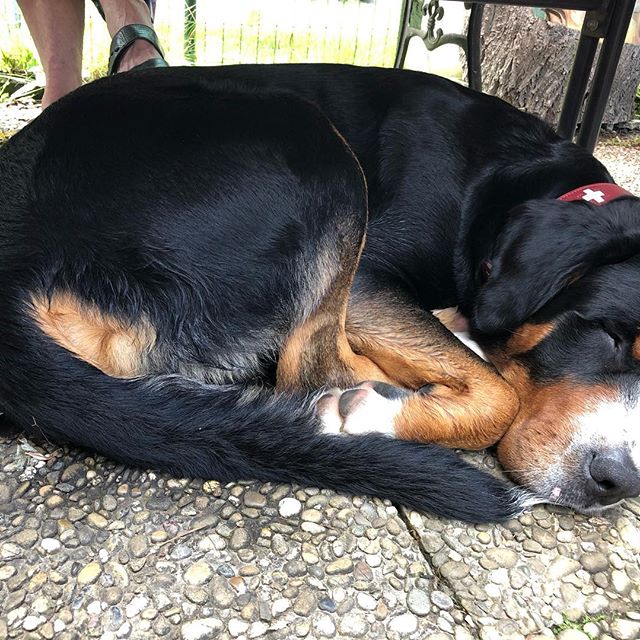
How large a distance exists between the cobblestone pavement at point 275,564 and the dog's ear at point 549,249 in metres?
0.63

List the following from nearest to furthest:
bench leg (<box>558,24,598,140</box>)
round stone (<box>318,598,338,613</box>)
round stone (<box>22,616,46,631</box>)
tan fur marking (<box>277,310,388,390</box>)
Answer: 1. round stone (<box>22,616,46,631</box>)
2. round stone (<box>318,598,338,613</box>)
3. tan fur marking (<box>277,310,388,390</box>)
4. bench leg (<box>558,24,598,140</box>)

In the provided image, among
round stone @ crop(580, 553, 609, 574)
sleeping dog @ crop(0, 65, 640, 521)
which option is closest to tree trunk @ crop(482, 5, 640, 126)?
sleeping dog @ crop(0, 65, 640, 521)

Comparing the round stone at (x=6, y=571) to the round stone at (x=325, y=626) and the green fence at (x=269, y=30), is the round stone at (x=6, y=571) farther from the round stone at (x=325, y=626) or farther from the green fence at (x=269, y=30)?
the green fence at (x=269, y=30)

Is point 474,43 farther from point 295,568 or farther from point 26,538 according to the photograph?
point 26,538

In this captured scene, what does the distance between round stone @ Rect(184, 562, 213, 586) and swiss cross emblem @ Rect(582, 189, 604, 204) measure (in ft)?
5.51

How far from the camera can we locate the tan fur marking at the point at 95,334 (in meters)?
1.84

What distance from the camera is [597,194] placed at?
7.60 ft

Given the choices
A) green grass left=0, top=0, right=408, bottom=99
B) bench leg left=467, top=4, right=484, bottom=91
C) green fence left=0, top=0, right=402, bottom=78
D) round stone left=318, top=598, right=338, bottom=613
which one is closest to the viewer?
round stone left=318, top=598, right=338, bottom=613

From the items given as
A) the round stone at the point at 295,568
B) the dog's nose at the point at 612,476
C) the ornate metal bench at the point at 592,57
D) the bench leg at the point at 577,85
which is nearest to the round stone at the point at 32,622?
the round stone at the point at 295,568

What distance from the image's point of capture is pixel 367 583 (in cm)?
162

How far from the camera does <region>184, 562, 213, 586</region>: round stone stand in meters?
1.58

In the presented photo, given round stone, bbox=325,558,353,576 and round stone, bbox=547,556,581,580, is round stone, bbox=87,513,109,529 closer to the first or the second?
round stone, bbox=325,558,353,576

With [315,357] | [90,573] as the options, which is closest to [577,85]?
[315,357]

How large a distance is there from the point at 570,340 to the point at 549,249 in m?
0.29
